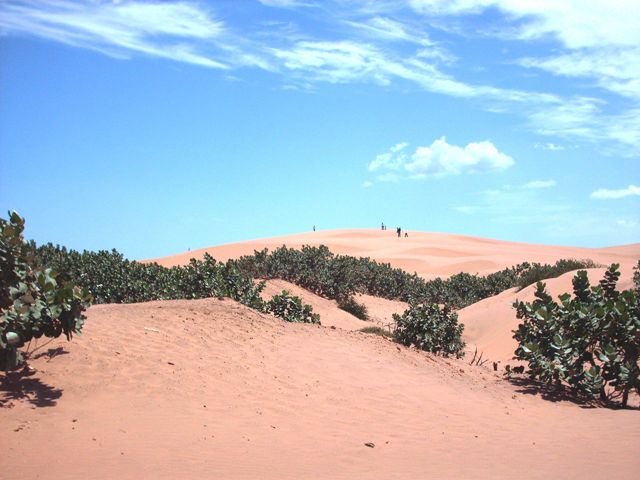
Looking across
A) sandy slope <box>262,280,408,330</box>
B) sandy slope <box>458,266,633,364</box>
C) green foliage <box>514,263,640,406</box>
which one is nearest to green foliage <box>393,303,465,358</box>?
green foliage <box>514,263,640,406</box>

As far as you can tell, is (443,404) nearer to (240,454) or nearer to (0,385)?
(240,454)

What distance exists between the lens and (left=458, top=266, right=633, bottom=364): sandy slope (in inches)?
607

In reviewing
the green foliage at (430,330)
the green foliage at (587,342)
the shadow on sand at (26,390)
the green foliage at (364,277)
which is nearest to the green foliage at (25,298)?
the shadow on sand at (26,390)

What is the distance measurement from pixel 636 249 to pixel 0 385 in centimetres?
6944

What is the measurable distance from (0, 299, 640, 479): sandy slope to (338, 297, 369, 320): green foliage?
10.1 m

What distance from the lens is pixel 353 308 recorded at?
21.1 meters

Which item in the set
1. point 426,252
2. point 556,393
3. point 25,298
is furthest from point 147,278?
point 426,252

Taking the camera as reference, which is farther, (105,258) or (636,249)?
(636,249)

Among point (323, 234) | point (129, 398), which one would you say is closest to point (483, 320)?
point (129, 398)

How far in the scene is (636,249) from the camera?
Answer: 214 ft

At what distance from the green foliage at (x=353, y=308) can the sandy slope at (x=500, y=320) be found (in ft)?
11.1

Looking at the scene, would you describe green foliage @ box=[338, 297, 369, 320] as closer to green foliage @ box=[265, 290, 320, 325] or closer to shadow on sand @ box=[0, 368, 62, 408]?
green foliage @ box=[265, 290, 320, 325]

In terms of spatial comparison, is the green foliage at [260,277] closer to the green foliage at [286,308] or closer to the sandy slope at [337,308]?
the green foliage at [286,308]

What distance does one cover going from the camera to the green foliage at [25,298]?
6.25 metres
